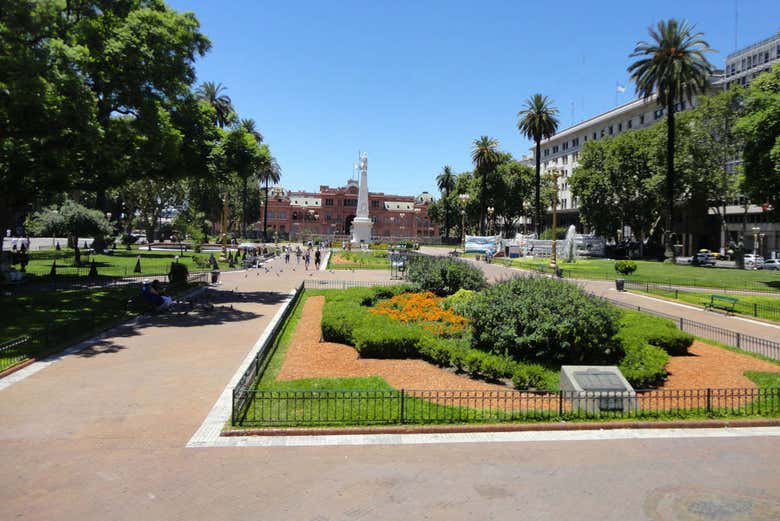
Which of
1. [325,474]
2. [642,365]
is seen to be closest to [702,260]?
[642,365]

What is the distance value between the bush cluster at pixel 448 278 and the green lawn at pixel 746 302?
12052 mm

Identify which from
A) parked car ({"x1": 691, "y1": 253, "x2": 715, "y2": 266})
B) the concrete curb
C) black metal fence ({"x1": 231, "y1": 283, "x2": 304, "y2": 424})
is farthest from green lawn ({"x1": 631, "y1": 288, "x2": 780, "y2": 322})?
parked car ({"x1": 691, "y1": 253, "x2": 715, "y2": 266})

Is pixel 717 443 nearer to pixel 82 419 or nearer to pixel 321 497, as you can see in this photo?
pixel 321 497

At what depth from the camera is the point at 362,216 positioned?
8525 cm

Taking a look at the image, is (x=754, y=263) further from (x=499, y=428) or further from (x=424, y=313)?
(x=499, y=428)

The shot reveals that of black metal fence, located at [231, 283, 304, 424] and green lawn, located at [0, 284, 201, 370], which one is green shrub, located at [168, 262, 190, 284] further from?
black metal fence, located at [231, 283, 304, 424]

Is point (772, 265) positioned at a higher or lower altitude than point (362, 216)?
lower

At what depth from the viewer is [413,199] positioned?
451 feet

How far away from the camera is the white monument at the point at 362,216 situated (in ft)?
274

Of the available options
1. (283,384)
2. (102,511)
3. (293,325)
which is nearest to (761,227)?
(293,325)

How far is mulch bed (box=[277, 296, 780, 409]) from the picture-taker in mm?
11492

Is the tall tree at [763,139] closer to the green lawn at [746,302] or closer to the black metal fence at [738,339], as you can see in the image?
the green lawn at [746,302]

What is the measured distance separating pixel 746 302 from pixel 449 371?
19.3 meters

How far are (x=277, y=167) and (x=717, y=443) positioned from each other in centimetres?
10262
